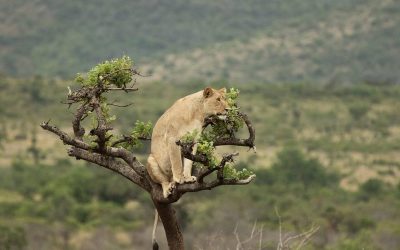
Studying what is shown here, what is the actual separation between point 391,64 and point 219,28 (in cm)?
3740

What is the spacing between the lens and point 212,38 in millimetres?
147250

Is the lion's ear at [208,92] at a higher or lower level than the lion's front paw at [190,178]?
higher

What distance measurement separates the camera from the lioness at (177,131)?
10000 millimetres

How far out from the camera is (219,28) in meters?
150

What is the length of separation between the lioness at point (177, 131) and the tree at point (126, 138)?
91 millimetres

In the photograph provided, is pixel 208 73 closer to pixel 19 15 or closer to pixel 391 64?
pixel 391 64

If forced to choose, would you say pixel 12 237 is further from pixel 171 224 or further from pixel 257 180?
pixel 257 180

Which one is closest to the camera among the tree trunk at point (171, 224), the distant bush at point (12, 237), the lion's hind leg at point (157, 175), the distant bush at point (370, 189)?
the lion's hind leg at point (157, 175)

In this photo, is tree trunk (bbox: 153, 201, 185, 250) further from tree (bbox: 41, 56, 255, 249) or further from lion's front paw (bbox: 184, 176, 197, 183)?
lion's front paw (bbox: 184, 176, 197, 183)

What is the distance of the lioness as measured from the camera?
10.0 metres

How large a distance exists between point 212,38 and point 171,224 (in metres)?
137

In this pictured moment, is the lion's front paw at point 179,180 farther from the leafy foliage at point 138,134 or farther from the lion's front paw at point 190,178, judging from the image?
the leafy foliage at point 138,134

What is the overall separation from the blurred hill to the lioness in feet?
320

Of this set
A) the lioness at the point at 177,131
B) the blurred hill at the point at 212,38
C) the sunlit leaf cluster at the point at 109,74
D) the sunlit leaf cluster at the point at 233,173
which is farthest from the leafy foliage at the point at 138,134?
the blurred hill at the point at 212,38
